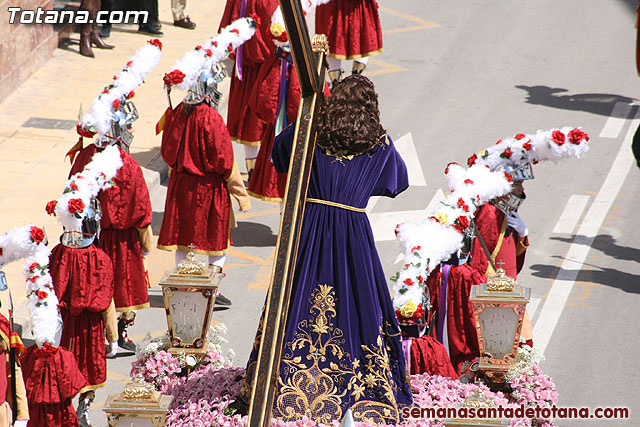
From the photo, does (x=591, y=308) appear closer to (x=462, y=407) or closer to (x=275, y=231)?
(x=275, y=231)

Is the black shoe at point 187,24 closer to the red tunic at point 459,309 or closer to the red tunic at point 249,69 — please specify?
the red tunic at point 249,69

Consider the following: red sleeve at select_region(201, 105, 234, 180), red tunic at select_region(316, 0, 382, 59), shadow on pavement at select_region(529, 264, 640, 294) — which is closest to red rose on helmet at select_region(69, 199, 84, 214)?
red sleeve at select_region(201, 105, 234, 180)

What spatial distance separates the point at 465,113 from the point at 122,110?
7931 millimetres

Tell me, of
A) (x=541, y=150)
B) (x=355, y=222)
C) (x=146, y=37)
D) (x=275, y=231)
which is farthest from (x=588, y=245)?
(x=146, y=37)

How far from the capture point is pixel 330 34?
15.9 meters

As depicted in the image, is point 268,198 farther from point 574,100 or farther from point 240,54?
point 574,100

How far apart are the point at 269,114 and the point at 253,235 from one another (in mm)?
1576

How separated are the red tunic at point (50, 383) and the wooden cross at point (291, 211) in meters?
2.49

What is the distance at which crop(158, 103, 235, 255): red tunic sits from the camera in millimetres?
11312

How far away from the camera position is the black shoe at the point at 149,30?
19.4 metres

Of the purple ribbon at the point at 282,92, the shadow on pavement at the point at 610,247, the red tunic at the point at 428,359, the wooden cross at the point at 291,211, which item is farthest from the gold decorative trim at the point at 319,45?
the shadow on pavement at the point at 610,247

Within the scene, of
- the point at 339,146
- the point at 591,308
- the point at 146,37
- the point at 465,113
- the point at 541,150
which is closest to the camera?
the point at 339,146

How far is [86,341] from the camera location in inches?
386

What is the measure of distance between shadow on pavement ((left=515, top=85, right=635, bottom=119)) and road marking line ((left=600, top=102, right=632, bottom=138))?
0.08m
